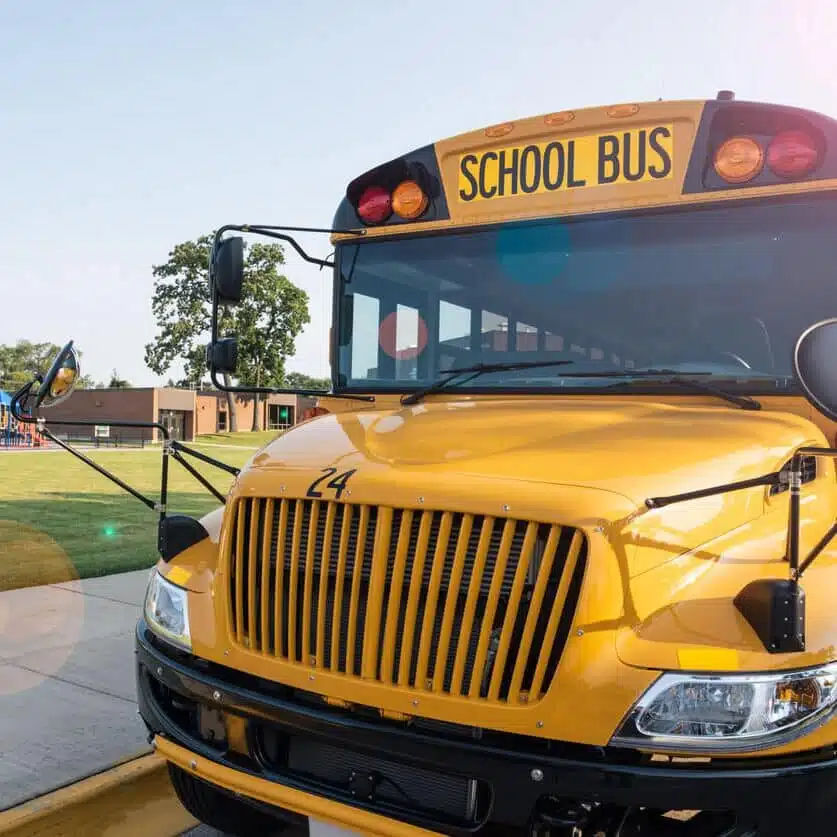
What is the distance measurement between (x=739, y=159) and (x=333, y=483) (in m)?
1.80

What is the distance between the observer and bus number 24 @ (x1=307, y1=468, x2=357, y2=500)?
2.43 metres

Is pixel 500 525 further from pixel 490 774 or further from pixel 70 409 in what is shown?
pixel 70 409

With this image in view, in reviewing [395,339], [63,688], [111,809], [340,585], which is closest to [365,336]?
[395,339]

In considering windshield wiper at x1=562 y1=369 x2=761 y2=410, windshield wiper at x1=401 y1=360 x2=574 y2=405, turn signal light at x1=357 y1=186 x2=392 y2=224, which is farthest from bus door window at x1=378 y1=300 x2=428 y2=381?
windshield wiper at x1=562 y1=369 x2=761 y2=410

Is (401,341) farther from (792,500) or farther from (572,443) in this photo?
(792,500)

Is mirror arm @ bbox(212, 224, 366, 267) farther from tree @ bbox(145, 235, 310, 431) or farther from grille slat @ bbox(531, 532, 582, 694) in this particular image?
tree @ bbox(145, 235, 310, 431)

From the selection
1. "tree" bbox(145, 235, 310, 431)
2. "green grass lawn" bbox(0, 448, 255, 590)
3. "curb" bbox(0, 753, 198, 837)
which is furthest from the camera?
"tree" bbox(145, 235, 310, 431)

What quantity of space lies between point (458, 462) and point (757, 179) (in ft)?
4.97

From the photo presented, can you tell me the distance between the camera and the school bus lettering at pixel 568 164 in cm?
320

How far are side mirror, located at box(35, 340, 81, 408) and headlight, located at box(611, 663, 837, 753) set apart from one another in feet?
7.91

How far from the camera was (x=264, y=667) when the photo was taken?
253cm

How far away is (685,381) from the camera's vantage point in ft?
9.67

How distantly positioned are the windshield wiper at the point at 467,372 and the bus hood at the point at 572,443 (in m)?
0.21

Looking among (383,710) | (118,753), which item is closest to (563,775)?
(383,710)
